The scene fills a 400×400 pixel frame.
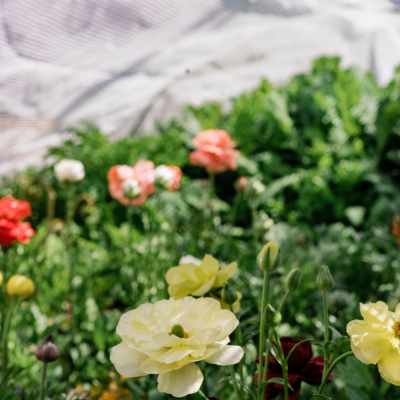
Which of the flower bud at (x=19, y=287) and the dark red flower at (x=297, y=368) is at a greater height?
the dark red flower at (x=297, y=368)

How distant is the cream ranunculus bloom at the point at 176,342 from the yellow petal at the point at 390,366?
11cm

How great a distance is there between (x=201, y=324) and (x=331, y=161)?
2.08 m

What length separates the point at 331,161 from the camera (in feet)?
8.61

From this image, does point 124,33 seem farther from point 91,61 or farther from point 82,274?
point 82,274

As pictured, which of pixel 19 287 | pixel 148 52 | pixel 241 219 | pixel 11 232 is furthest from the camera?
pixel 241 219

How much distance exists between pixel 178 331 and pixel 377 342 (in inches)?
6.2

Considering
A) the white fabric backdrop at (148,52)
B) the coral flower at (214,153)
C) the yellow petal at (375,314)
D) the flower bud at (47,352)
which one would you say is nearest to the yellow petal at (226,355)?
the yellow petal at (375,314)

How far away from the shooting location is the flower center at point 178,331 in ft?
2.00

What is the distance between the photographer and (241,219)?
256 centimetres

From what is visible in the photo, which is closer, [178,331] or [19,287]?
[178,331]

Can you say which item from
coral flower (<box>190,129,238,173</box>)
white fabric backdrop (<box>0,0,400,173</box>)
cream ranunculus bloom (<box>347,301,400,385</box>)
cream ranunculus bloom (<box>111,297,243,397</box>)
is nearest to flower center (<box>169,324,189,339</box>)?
cream ranunculus bloom (<box>111,297,243,397</box>)

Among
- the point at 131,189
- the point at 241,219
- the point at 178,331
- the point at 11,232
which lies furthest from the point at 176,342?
the point at 241,219

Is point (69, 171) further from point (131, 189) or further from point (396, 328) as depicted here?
point (396, 328)

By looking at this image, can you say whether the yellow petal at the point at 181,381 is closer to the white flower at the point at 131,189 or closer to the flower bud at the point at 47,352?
the flower bud at the point at 47,352
